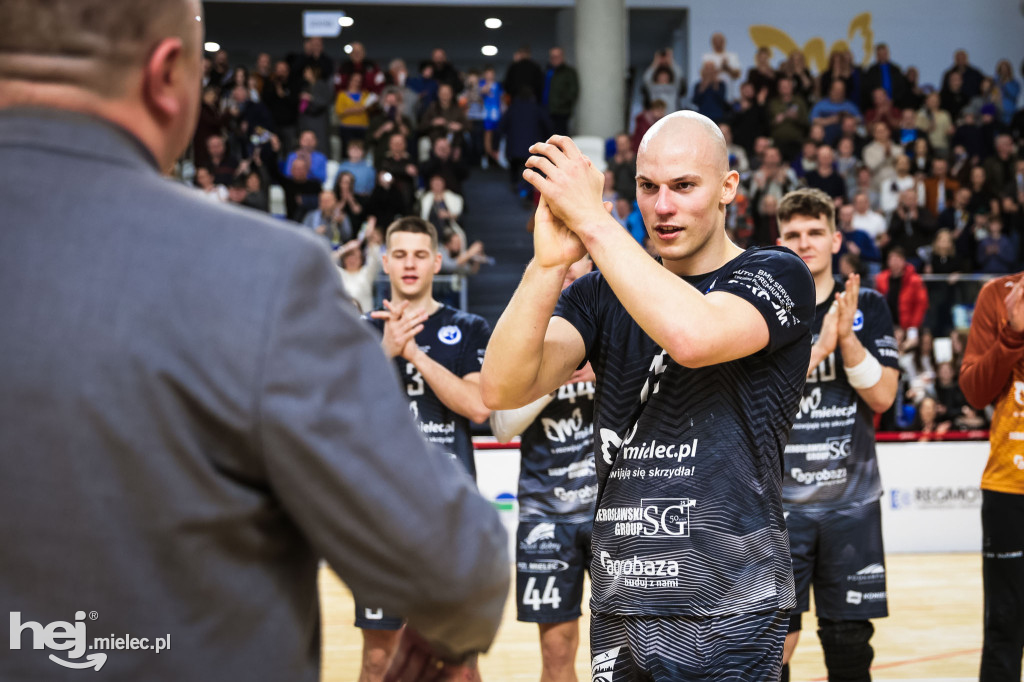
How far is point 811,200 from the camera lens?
497 cm

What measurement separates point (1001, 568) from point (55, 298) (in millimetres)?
4317

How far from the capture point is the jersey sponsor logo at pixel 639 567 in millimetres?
2588

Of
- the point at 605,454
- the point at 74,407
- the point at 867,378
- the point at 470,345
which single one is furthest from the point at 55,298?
the point at 867,378

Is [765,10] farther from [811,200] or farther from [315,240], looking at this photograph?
[315,240]

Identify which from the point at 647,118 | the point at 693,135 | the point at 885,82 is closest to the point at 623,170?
the point at 647,118

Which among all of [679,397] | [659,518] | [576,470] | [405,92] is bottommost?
[576,470]

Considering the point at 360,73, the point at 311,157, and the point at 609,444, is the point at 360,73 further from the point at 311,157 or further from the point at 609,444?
the point at 609,444

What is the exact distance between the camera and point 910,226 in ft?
45.1

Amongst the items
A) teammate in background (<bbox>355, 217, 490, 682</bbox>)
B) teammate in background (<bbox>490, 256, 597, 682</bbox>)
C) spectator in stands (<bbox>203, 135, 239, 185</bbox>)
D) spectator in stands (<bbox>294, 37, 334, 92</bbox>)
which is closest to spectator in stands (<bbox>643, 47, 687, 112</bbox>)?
spectator in stands (<bbox>294, 37, 334, 92</bbox>)

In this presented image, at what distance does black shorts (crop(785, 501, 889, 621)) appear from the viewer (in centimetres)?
490

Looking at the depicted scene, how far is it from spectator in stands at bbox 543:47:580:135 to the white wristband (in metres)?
11.6

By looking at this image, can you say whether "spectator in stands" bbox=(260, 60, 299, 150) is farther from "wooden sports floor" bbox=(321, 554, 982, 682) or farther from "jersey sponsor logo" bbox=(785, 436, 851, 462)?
"jersey sponsor logo" bbox=(785, 436, 851, 462)

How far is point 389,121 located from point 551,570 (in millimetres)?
10774

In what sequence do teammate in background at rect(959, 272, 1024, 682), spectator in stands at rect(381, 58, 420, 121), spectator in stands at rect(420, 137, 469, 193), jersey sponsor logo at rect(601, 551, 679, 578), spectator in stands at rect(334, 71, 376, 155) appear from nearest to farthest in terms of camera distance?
jersey sponsor logo at rect(601, 551, 679, 578) → teammate in background at rect(959, 272, 1024, 682) → spectator in stands at rect(420, 137, 469, 193) → spectator in stands at rect(334, 71, 376, 155) → spectator in stands at rect(381, 58, 420, 121)
